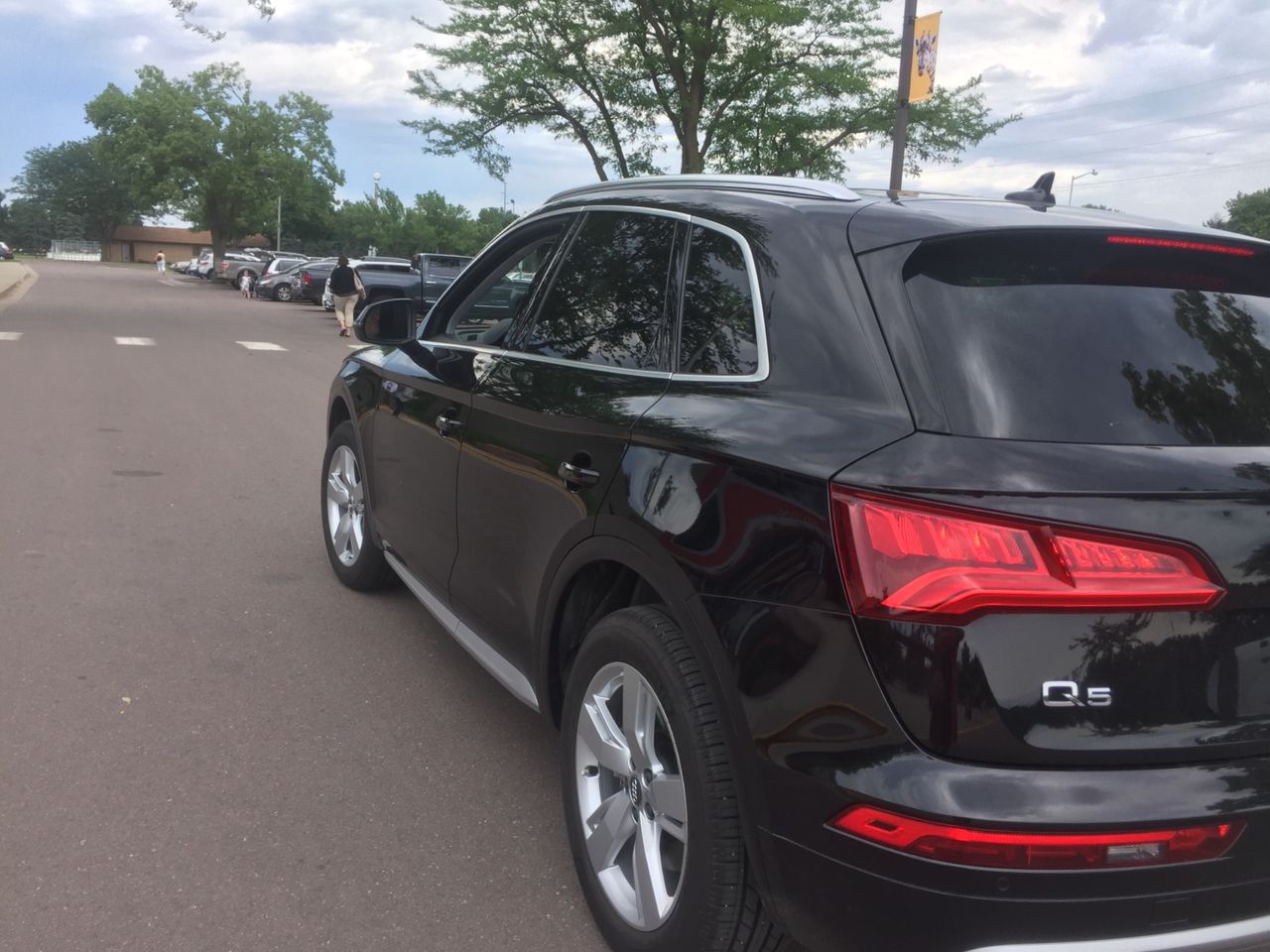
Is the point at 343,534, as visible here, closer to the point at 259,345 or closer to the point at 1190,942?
the point at 1190,942

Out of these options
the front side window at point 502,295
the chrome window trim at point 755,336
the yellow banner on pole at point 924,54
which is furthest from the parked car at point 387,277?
the chrome window trim at point 755,336

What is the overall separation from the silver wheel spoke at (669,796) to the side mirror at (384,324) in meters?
2.69

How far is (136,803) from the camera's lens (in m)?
3.37

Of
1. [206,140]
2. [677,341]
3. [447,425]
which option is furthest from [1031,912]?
[206,140]

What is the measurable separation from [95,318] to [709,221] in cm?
2592

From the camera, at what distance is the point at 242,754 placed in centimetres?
372

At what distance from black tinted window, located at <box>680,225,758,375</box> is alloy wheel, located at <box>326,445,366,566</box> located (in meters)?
2.72

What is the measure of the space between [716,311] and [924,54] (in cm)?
1375

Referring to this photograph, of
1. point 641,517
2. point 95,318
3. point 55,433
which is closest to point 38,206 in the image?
point 95,318

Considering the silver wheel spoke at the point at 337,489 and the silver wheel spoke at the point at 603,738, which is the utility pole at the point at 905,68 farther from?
the silver wheel spoke at the point at 603,738

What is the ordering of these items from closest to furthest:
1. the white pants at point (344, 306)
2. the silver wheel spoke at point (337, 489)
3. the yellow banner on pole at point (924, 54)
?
the silver wheel spoke at point (337, 489)
the yellow banner on pole at point (924, 54)
the white pants at point (344, 306)

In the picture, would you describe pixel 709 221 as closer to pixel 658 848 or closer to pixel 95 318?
pixel 658 848

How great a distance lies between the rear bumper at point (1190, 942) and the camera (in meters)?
1.93

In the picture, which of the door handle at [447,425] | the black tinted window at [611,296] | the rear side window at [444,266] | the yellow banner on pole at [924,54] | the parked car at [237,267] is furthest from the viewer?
the parked car at [237,267]
